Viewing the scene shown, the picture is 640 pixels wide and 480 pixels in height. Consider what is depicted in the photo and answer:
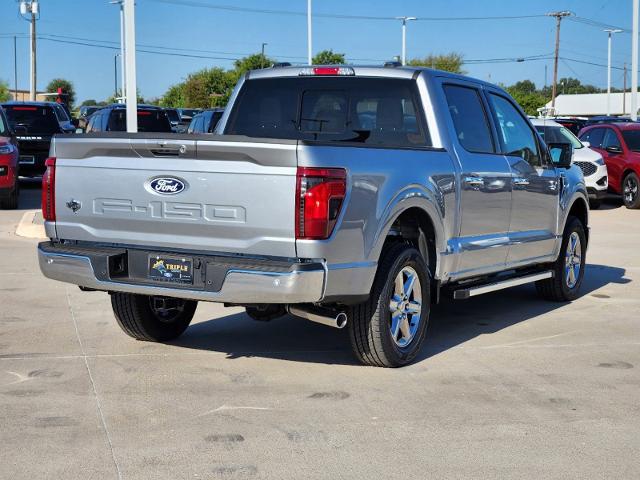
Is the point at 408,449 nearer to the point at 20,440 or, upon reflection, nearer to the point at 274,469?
the point at 274,469

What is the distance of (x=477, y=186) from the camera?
7641 millimetres

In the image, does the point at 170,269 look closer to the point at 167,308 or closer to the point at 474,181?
the point at 167,308

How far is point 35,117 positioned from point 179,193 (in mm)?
19167

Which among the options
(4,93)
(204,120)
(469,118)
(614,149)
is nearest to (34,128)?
(204,120)

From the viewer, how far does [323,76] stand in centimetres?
784

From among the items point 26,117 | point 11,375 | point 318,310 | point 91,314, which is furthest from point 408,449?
point 26,117

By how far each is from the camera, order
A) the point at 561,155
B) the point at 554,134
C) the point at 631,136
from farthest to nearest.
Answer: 1. the point at 631,136
2. the point at 554,134
3. the point at 561,155

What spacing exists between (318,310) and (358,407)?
0.72 m

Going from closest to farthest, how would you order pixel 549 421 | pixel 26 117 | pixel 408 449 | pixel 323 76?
pixel 408 449 < pixel 549 421 < pixel 323 76 < pixel 26 117

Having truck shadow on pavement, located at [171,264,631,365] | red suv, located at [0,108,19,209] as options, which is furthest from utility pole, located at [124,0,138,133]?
truck shadow on pavement, located at [171,264,631,365]

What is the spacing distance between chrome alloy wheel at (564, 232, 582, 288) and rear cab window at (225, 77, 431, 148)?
9.48 feet

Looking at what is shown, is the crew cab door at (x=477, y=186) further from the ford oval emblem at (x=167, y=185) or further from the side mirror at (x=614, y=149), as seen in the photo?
the side mirror at (x=614, y=149)

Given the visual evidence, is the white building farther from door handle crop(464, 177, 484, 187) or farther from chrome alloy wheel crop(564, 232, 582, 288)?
door handle crop(464, 177, 484, 187)

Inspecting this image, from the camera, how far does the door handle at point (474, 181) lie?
749 centimetres
